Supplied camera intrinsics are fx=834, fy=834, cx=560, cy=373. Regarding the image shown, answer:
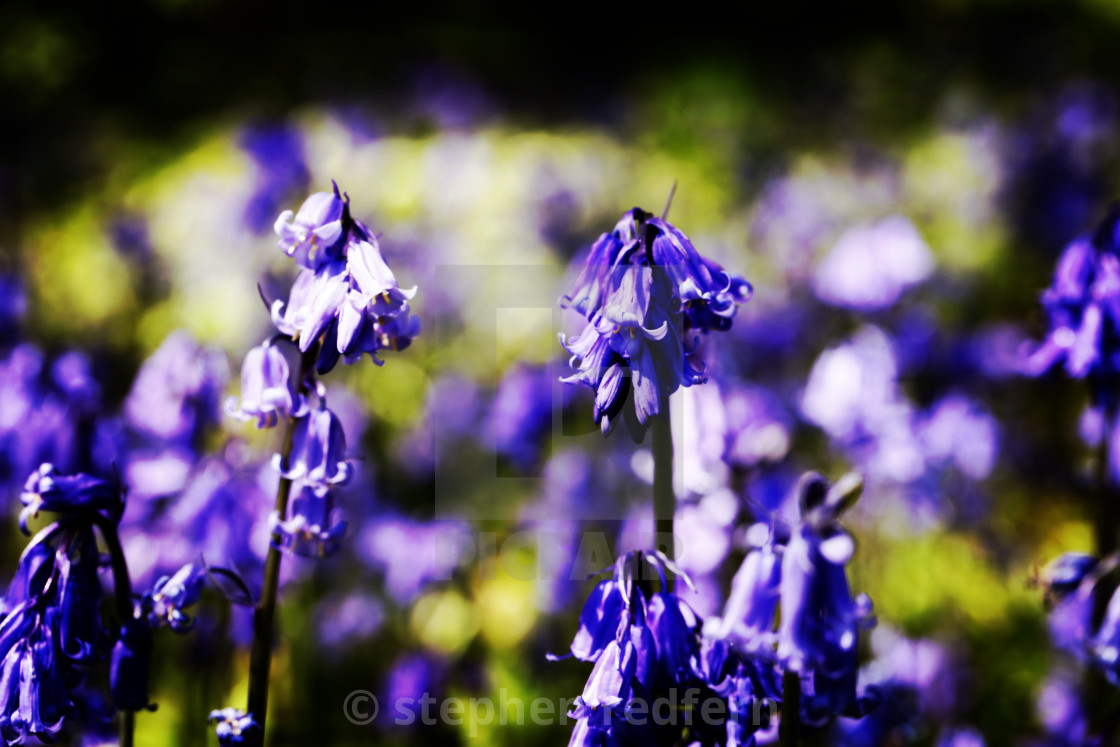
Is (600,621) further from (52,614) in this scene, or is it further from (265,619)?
(52,614)

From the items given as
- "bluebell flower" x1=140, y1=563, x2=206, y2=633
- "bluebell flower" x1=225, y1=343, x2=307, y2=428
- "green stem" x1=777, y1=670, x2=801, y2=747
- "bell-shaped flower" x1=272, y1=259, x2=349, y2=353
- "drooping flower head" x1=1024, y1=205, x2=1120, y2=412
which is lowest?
"green stem" x1=777, y1=670, x2=801, y2=747

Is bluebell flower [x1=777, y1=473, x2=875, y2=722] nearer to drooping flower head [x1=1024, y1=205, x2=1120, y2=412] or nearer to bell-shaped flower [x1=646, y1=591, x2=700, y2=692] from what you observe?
bell-shaped flower [x1=646, y1=591, x2=700, y2=692]

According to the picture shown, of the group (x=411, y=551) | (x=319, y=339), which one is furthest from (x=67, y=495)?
(x=411, y=551)

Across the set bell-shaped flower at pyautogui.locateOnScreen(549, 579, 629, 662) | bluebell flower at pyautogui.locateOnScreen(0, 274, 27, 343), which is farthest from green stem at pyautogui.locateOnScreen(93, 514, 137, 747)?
bluebell flower at pyautogui.locateOnScreen(0, 274, 27, 343)

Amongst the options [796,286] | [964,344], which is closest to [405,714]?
[796,286]

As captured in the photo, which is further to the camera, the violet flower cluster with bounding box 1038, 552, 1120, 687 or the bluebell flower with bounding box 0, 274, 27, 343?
the bluebell flower with bounding box 0, 274, 27, 343

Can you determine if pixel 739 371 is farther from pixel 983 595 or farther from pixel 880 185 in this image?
pixel 880 185
